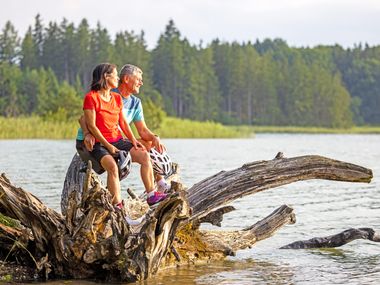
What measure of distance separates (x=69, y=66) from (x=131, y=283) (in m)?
127

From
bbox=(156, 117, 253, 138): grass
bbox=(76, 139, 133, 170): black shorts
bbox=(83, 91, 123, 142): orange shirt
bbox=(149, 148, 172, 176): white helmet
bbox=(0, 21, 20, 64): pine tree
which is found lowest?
bbox=(156, 117, 253, 138): grass

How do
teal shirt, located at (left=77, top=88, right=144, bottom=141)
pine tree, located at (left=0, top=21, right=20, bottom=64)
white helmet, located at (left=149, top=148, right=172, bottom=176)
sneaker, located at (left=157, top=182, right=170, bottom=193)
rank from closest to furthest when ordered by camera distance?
sneaker, located at (left=157, top=182, right=170, bottom=193)
white helmet, located at (left=149, top=148, right=172, bottom=176)
teal shirt, located at (left=77, top=88, right=144, bottom=141)
pine tree, located at (left=0, top=21, right=20, bottom=64)

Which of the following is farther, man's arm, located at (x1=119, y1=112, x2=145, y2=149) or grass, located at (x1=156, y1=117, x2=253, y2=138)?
grass, located at (x1=156, y1=117, x2=253, y2=138)

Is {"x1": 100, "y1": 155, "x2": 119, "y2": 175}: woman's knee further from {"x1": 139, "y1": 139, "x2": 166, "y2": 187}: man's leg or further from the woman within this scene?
{"x1": 139, "y1": 139, "x2": 166, "y2": 187}: man's leg

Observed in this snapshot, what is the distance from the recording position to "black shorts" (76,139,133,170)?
8164 mm

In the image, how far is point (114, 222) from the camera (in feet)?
25.0

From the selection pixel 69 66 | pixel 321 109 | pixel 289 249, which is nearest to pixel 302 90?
pixel 321 109

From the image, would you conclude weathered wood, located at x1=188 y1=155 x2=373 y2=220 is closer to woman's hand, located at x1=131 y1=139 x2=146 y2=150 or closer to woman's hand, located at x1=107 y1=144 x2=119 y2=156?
woman's hand, located at x1=131 y1=139 x2=146 y2=150

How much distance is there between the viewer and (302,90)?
448 feet

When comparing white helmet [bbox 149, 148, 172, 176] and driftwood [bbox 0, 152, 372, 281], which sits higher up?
white helmet [bbox 149, 148, 172, 176]

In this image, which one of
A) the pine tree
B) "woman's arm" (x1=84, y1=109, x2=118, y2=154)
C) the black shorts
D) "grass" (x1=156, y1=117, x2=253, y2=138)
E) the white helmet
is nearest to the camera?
"woman's arm" (x1=84, y1=109, x2=118, y2=154)

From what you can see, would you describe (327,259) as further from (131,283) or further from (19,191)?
(19,191)

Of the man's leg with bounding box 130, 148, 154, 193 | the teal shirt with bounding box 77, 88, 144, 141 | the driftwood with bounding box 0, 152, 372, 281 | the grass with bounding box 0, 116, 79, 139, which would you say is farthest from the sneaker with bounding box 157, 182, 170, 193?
the grass with bounding box 0, 116, 79, 139

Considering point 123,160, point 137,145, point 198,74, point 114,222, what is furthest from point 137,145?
point 198,74
